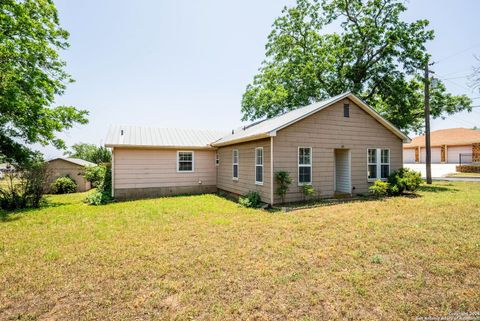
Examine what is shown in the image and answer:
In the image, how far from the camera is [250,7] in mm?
12633

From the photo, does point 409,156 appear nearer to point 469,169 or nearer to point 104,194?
point 469,169

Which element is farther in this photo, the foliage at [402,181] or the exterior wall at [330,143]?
the foliage at [402,181]

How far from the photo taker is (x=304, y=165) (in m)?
10.4

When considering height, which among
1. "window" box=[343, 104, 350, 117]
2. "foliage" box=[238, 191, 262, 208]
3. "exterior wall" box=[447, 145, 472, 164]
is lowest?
"foliage" box=[238, 191, 262, 208]

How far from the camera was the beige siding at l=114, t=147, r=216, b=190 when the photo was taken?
12.9 metres

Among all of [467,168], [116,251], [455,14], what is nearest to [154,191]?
[116,251]

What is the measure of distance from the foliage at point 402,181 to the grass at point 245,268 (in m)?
3.70

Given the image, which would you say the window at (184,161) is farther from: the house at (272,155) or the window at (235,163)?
the window at (235,163)

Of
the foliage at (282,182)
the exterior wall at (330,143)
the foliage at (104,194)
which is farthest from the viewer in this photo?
the foliage at (104,194)

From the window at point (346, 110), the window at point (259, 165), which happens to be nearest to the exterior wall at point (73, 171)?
the window at point (259, 165)

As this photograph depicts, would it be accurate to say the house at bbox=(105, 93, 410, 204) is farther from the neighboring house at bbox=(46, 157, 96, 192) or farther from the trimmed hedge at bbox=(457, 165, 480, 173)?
the trimmed hedge at bbox=(457, 165, 480, 173)

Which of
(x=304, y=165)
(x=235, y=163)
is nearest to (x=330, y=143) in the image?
(x=304, y=165)

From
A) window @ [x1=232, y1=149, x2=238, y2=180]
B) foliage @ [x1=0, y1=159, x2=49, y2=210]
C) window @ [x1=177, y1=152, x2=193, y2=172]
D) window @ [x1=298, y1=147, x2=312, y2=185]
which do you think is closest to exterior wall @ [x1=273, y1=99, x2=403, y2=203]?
window @ [x1=298, y1=147, x2=312, y2=185]

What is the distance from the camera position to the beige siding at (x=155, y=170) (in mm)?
12859
